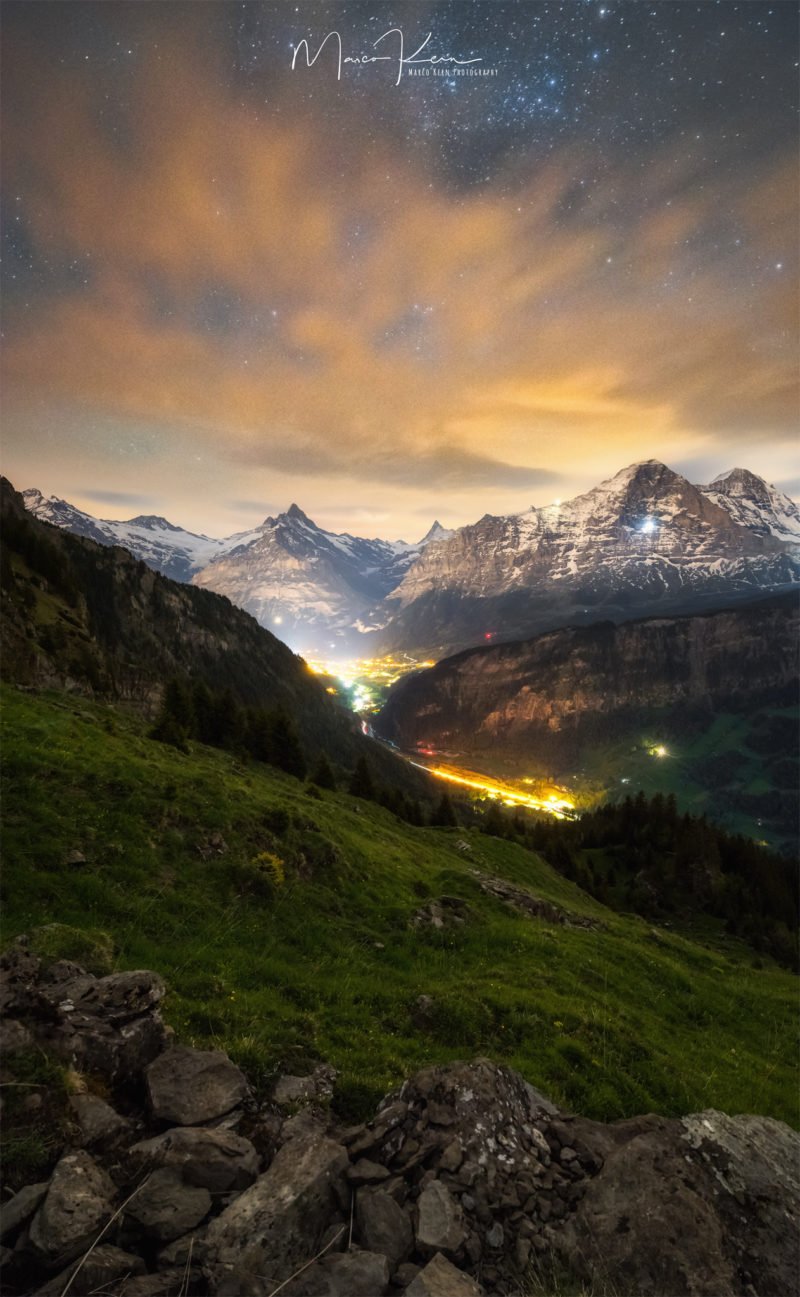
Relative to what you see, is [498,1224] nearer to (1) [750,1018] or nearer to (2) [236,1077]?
(2) [236,1077]

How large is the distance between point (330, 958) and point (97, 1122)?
35.5 ft

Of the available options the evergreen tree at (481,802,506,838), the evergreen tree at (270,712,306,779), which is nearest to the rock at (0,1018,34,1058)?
the evergreen tree at (270,712,306,779)

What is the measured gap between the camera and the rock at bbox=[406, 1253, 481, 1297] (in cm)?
580

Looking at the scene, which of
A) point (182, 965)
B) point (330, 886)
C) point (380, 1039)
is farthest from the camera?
point (330, 886)

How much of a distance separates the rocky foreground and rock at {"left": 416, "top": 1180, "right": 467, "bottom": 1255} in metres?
0.02

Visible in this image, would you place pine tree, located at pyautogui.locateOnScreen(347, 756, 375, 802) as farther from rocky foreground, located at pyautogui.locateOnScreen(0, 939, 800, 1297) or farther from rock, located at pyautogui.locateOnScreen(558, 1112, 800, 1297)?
rock, located at pyautogui.locateOnScreen(558, 1112, 800, 1297)

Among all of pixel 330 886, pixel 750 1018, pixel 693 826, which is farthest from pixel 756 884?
pixel 330 886

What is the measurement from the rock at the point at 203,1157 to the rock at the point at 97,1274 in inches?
46.7

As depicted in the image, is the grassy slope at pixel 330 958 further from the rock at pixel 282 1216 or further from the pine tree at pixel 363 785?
the pine tree at pixel 363 785

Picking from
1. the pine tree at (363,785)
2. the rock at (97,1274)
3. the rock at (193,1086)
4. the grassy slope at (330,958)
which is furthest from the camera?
the pine tree at (363,785)

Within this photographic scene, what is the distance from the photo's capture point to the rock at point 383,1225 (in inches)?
251

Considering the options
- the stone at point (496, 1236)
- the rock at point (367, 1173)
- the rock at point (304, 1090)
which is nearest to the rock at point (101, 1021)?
the rock at point (304, 1090)

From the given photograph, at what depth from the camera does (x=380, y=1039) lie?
12.9 metres

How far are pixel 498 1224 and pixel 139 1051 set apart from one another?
20.4 ft
